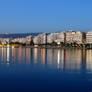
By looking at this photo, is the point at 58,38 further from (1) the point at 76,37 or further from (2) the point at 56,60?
(2) the point at 56,60

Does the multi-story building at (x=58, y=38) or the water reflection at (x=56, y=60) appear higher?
the multi-story building at (x=58, y=38)

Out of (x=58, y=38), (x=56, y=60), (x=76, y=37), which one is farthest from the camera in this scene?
(x=58, y=38)

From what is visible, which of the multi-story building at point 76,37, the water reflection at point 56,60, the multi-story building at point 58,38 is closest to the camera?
the water reflection at point 56,60

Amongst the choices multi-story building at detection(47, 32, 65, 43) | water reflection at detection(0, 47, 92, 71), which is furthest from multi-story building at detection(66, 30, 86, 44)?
water reflection at detection(0, 47, 92, 71)

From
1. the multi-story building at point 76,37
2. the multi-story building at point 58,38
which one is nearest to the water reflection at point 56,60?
the multi-story building at point 76,37

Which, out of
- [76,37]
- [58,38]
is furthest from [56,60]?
[58,38]

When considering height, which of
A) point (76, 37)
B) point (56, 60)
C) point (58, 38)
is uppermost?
point (76, 37)

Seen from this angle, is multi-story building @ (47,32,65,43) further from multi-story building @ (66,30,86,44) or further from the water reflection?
the water reflection

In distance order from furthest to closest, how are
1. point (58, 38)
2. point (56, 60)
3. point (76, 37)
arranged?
point (58, 38) < point (76, 37) < point (56, 60)

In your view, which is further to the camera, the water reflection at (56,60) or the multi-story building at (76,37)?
the multi-story building at (76,37)

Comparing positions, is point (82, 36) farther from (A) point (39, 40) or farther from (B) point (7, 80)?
(B) point (7, 80)

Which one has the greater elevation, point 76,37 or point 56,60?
point 76,37

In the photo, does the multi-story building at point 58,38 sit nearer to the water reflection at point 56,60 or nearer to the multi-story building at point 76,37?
the multi-story building at point 76,37

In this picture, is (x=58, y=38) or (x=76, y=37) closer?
(x=76, y=37)
